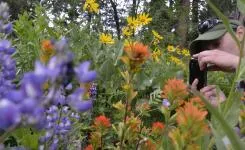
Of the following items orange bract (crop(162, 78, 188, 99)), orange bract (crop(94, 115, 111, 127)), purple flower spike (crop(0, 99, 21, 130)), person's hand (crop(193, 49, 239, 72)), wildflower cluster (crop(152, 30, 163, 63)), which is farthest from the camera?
wildflower cluster (crop(152, 30, 163, 63))

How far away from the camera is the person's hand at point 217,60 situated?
5.56 ft

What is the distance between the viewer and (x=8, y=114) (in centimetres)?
41

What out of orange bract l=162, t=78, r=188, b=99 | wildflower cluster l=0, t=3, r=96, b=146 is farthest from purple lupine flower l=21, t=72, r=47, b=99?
orange bract l=162, t=78, r=188, b=99

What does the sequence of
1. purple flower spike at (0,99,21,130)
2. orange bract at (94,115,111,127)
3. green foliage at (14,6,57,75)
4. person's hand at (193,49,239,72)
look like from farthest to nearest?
1. green foliage at (14,6,57,75)
2. person's hand at (193,49,239,72)
3. orange bract at (94,115,111,127)
4. purple flower spike at (0,99,21,130)

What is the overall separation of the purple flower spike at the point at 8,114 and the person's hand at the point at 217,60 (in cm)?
134

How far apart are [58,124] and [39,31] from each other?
1340mm

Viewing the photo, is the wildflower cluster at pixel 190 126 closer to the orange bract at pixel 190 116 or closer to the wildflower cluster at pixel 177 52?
the orange bract at pixel 190 116

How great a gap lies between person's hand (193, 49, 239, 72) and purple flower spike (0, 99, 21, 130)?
1.34 m

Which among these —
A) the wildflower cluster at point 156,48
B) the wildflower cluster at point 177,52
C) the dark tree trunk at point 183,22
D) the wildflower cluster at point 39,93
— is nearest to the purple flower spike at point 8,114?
the wildflower cluster at point 39,93

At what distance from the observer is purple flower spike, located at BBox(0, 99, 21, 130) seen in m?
0.41

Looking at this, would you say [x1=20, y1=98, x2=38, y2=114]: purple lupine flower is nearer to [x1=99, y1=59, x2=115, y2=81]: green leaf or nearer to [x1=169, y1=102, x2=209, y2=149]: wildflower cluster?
[x1=169, y1=102, x2=209, y2=149]: wildflower cluster

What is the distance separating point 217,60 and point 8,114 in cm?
138

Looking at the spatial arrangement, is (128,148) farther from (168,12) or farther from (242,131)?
(168,12)

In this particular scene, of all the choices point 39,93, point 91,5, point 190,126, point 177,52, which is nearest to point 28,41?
point 91,5
